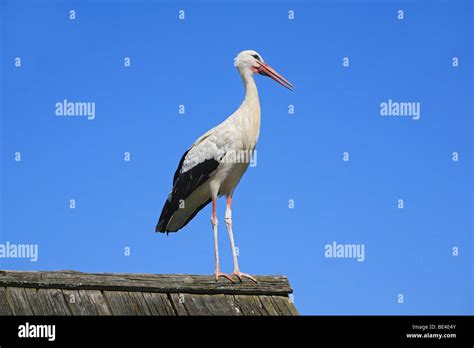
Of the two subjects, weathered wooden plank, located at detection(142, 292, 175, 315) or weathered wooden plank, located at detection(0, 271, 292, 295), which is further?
weathered wooden plank, located at detection(142, 292, 175, 315)

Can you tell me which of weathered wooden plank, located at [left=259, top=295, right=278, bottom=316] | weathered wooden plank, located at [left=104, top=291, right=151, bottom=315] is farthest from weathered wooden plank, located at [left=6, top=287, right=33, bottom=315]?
weathered wooden plank, located at [left=259, top=295, right=278, bottom=316]

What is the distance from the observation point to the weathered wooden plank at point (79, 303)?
874cm

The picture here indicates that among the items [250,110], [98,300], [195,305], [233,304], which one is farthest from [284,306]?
[250,110]

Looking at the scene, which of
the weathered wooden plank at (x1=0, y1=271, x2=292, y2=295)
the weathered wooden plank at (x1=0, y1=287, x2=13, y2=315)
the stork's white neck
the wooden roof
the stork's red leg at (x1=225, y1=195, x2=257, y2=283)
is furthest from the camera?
the stork's white neck

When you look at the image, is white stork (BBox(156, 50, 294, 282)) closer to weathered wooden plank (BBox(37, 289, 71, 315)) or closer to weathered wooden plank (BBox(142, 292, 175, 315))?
weathered wooden plank (BBox(142, 292, 175, 315))

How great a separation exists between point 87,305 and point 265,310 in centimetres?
171

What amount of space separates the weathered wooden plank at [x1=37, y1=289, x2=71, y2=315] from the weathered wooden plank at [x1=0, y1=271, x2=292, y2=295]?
0.06m

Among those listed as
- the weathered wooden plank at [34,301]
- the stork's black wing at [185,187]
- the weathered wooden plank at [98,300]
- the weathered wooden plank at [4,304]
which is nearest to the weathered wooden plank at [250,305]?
the weathered wooden plank at [98,300]

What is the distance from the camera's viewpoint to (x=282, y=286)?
31.3 ft

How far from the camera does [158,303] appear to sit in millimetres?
9047

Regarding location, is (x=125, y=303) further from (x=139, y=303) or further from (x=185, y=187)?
(x=185, y=187)

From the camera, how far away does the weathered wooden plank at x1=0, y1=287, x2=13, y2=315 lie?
333 inches
